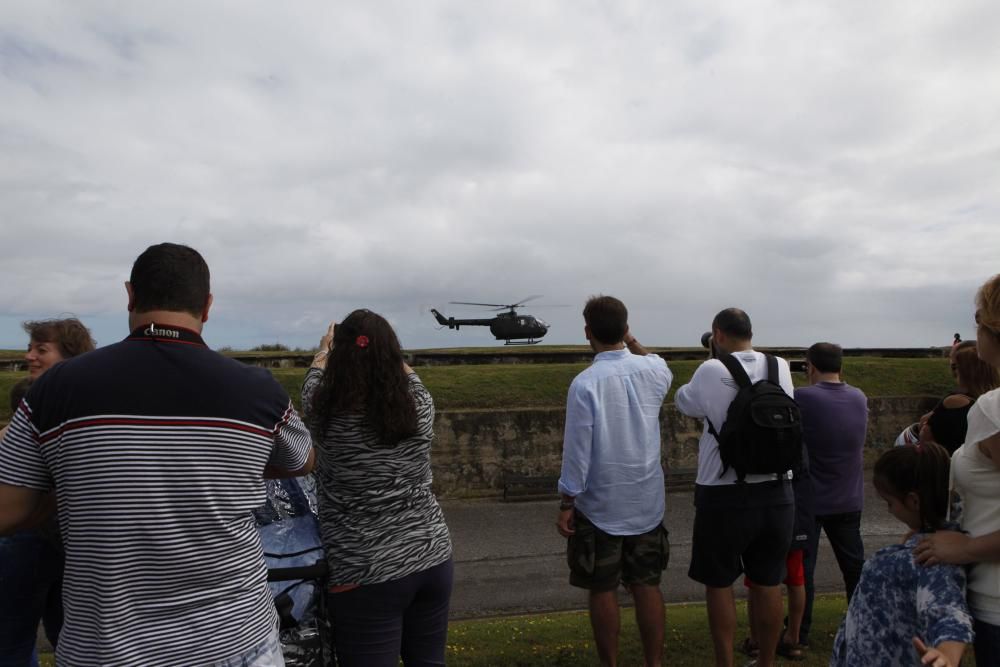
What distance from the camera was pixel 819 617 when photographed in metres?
5.68

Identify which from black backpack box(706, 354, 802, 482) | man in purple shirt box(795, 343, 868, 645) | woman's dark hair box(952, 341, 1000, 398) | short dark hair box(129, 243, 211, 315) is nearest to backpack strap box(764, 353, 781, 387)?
black backpack box(706, 354, 802, 482)

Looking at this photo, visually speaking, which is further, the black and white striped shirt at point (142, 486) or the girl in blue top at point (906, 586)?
A: the girl in blue top at point (906, 586)

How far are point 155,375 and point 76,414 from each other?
22 cm

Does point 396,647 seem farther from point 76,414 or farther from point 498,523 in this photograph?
point 498,523

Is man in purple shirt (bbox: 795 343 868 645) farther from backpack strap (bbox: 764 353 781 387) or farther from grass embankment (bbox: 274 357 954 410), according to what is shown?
grass embankment (bbox: 274 357 954 410)

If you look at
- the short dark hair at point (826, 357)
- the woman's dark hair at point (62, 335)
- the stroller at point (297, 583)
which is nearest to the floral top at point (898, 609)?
the stroller at point (297, 583)

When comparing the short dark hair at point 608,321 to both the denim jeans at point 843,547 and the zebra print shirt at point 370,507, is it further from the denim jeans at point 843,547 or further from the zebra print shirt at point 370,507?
the denim jeans at point 843,547

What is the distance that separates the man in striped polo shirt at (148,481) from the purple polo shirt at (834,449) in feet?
13.0

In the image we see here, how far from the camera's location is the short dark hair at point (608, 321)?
421 centimetres

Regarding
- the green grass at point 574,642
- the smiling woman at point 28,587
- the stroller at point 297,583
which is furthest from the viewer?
the green grass at point 574,642

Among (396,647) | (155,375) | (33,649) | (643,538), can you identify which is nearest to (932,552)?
(643,538)

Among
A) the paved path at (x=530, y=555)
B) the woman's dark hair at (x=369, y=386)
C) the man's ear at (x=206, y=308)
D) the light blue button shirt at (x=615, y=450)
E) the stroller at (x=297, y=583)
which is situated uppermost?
the man's ear at (x=206, y=308)

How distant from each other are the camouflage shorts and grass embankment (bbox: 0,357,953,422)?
979 centimetres

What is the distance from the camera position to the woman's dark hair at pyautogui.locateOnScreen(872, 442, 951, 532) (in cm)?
278
